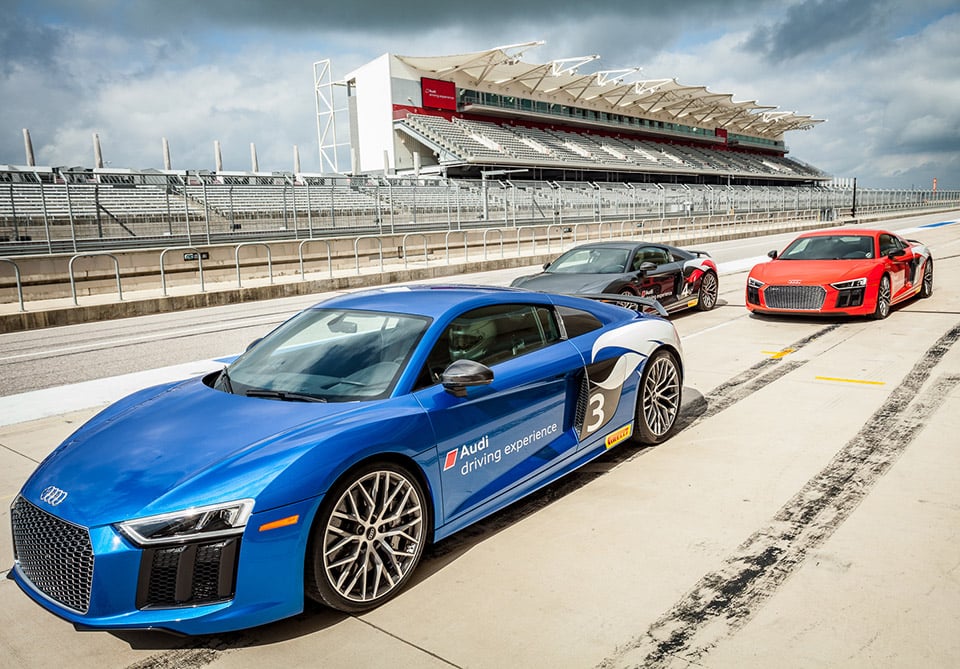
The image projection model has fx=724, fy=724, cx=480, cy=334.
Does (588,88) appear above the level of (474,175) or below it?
above

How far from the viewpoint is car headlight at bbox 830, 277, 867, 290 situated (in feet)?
33.4

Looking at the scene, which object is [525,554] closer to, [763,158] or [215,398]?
[215,398]

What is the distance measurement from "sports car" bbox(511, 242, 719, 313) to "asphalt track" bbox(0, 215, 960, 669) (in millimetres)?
3127

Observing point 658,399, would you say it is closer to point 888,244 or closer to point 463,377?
point 463,377

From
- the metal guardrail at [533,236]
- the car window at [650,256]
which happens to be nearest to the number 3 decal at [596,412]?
the car window at [650,256]

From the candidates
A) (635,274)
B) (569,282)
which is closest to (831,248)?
(635,274)

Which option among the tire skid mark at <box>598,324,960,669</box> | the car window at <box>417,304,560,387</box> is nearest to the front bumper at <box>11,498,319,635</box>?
the car window at <box>417,304,560,387</box>

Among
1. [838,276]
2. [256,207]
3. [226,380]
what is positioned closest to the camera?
[226,380]

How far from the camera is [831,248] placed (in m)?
11.3

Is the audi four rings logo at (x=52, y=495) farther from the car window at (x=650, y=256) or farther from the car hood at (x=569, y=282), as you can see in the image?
the car window at (x=650, y=256)

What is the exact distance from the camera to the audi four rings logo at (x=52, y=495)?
2984mm

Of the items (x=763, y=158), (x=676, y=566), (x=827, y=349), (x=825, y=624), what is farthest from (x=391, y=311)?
(x=763, y=158)

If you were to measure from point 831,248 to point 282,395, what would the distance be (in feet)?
33.2

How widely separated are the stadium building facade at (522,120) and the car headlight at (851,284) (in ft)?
132
